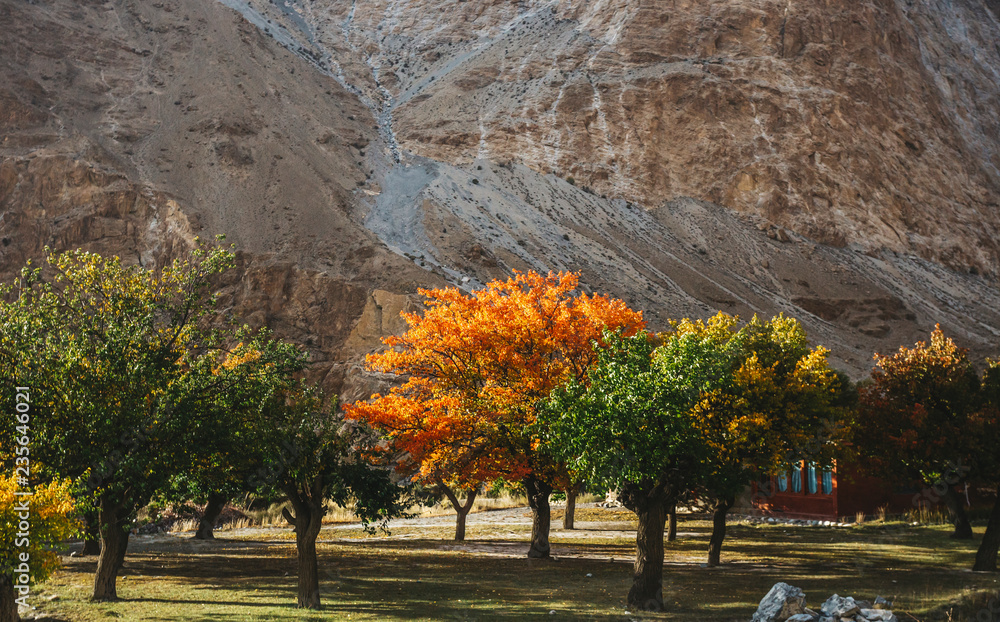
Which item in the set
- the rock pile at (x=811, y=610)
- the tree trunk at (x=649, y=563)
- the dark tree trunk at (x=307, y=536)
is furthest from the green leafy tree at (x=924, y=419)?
the dark tree trunk at (x=307, y=536)

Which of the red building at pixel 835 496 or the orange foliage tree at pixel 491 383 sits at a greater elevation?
the orange foliage tree at pixel 491 383

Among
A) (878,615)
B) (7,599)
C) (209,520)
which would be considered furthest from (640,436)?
(209,520)

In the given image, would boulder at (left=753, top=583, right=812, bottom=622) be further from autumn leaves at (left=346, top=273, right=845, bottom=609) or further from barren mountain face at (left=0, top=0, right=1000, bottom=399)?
barren mountain face at (left=0, top=0, right=1000, bottom=399)

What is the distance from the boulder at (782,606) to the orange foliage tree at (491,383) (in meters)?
8.27

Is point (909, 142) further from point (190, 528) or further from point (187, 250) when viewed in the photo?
point (190, 528)

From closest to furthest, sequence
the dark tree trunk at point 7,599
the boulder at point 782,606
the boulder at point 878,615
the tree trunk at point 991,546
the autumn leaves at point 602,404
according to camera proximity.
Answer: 1. the dark tree trunk at point 7,599
2. the boulder at point 878,615
3. the boulder at point 782,606
4. the autumn leaves at point 602,404
5. the tree trunk at point 991,546

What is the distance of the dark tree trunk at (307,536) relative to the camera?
Result: 14141 mm

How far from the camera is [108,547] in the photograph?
48.0ft

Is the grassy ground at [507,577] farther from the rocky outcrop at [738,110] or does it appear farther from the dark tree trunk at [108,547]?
the rocky outcrop at [738,110]

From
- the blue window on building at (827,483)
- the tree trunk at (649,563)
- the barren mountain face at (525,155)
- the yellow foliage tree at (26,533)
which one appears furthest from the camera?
the barren mountain face at (525,155)

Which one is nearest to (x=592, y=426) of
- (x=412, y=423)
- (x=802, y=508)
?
(x=412, y=423)

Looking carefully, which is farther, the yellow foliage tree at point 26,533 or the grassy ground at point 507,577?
the grassy ground at point 507,577

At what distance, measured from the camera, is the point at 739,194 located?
241ft

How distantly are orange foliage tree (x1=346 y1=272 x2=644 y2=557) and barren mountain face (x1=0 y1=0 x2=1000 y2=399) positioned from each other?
27740 millimetres
